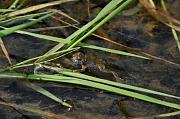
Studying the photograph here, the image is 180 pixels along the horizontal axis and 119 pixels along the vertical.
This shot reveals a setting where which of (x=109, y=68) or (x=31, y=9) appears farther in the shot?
(x=31, y=9)

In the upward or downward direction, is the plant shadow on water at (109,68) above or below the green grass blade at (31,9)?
below

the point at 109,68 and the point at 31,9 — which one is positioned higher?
the point at 31,9

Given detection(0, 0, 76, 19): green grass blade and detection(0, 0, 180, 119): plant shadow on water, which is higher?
detection(0, 0, 76, 19): green grass blade

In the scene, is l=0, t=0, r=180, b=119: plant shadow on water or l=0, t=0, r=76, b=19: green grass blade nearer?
l=0, t=0, r=180, b=119: plant shadow on water

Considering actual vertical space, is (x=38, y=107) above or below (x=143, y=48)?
below

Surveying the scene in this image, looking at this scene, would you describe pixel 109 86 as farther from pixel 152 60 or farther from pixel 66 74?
pixel 152 60

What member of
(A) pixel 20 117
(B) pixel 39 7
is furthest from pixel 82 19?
(A) pixel 20 117

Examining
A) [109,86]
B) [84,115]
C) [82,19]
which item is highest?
[82,19]

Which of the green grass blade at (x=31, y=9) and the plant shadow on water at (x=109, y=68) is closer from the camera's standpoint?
the plant shadow on water at (x=109, y=68)
